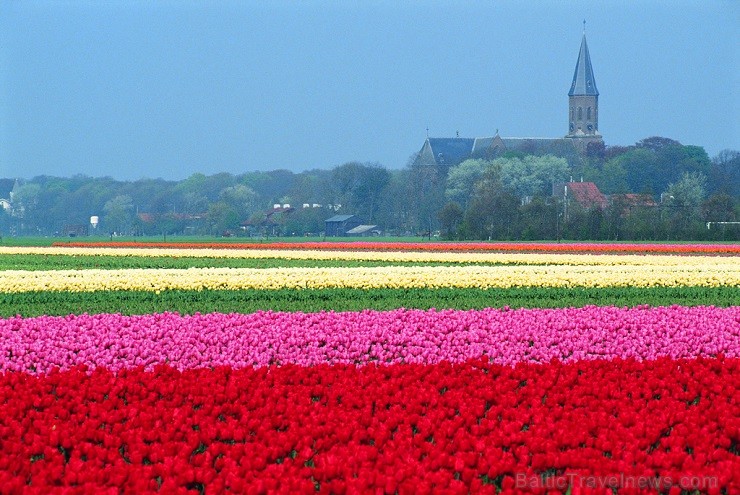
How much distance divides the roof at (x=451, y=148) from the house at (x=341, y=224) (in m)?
31.2

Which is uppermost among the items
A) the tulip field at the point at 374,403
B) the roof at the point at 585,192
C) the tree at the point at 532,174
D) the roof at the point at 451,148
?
the roof at the point at 451,148

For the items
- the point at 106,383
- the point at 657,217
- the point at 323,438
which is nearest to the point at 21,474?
the point at 323,438

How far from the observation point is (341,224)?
10269cm

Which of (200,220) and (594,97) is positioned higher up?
(594,97)

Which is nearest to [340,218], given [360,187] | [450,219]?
[360,187]

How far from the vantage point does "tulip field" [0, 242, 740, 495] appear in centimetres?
487

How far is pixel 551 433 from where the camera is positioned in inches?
227

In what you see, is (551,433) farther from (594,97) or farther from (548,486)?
(594,97)

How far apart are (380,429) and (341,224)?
97.1m

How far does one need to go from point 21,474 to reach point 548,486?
2374 millimetres

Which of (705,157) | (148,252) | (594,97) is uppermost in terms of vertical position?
(594,97)

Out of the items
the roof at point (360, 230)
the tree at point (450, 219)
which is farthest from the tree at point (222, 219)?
the tree at point (450, 219)

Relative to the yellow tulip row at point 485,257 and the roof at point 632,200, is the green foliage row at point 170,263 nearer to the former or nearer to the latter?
the yellow tulip row at point 485,257

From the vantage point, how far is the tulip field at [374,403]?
16.0 ft
